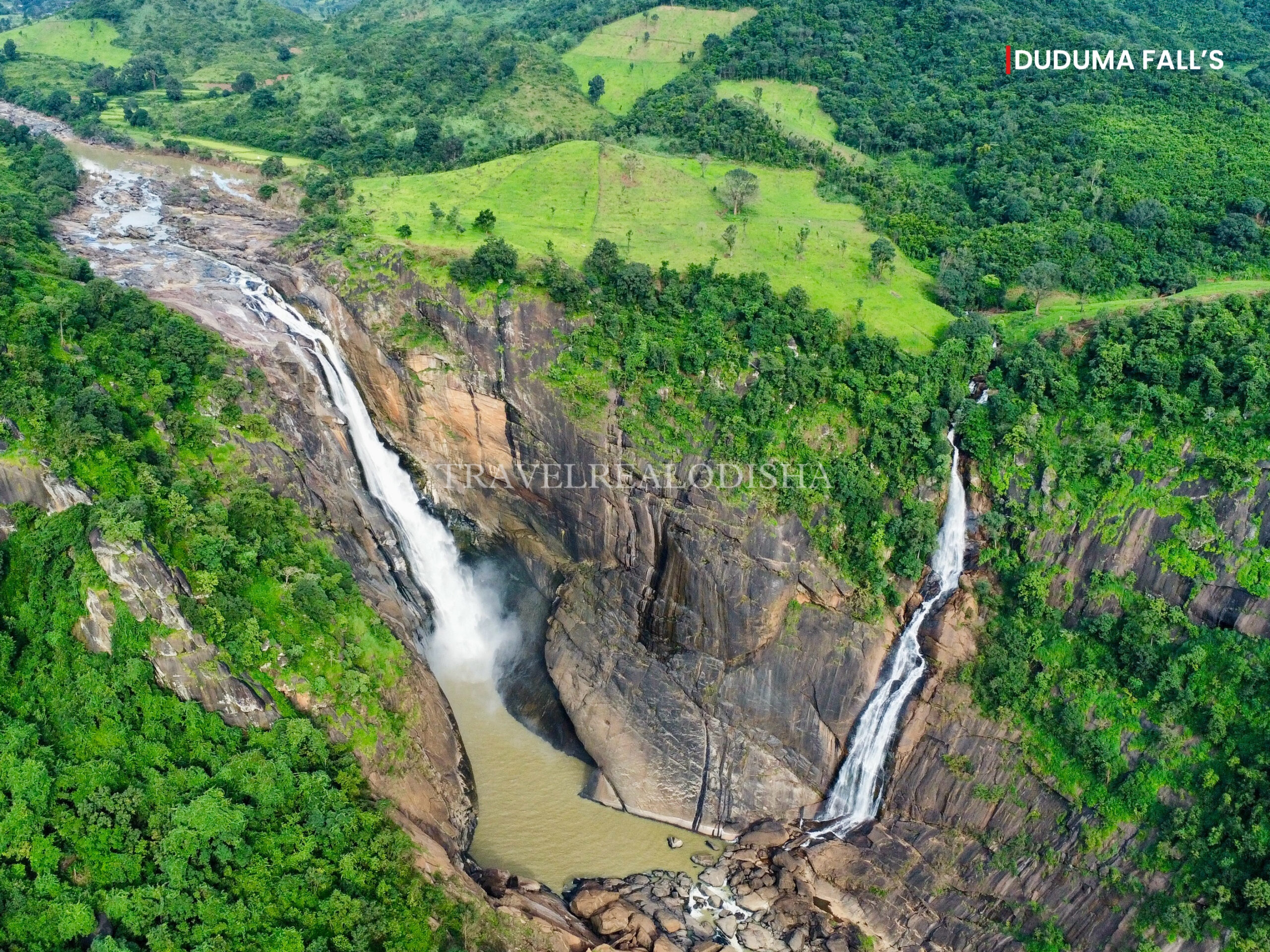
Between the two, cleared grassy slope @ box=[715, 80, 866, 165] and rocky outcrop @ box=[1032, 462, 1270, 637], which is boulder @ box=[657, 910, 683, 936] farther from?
cleared grassy slope @ box=[715, 80, 866, 165]

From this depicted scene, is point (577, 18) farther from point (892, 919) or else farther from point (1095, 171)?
point (892, 919)

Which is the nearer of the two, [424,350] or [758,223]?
[424,350]

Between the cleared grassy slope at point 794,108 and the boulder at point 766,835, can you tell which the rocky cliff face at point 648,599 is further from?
the cleared grassy slope at point 794,108

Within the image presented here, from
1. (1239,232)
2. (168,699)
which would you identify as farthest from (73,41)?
(1239,232)

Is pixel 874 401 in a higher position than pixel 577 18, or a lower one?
lower

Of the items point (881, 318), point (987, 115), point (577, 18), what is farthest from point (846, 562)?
point (577, 18)

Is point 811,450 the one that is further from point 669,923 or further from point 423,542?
point 669,923
